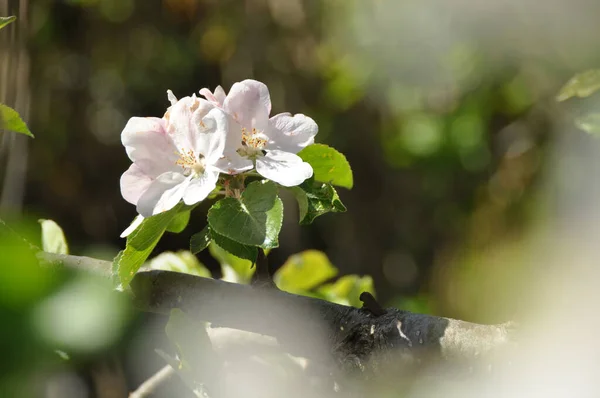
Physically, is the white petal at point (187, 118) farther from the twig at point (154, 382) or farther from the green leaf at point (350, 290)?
the green leaf at point (350, 290)

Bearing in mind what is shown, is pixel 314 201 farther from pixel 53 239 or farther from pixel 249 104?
pixel 53 239

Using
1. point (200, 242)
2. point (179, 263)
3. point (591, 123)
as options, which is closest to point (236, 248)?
point (200, 242)

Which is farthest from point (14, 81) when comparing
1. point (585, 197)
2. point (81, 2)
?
point (81, 2)

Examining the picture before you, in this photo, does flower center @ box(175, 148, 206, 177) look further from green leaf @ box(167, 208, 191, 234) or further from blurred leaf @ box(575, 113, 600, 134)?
blurred leaf @ box(575, 113, 600, 134)

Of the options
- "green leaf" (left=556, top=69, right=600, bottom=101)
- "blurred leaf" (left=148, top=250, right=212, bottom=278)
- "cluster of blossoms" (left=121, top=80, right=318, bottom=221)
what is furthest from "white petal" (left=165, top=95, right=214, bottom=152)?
"green leaf" (left=556, top=69, right=600, bottom=101)

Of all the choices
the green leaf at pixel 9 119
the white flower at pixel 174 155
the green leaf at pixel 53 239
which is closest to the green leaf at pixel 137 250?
the white flower at pixel 174 155
